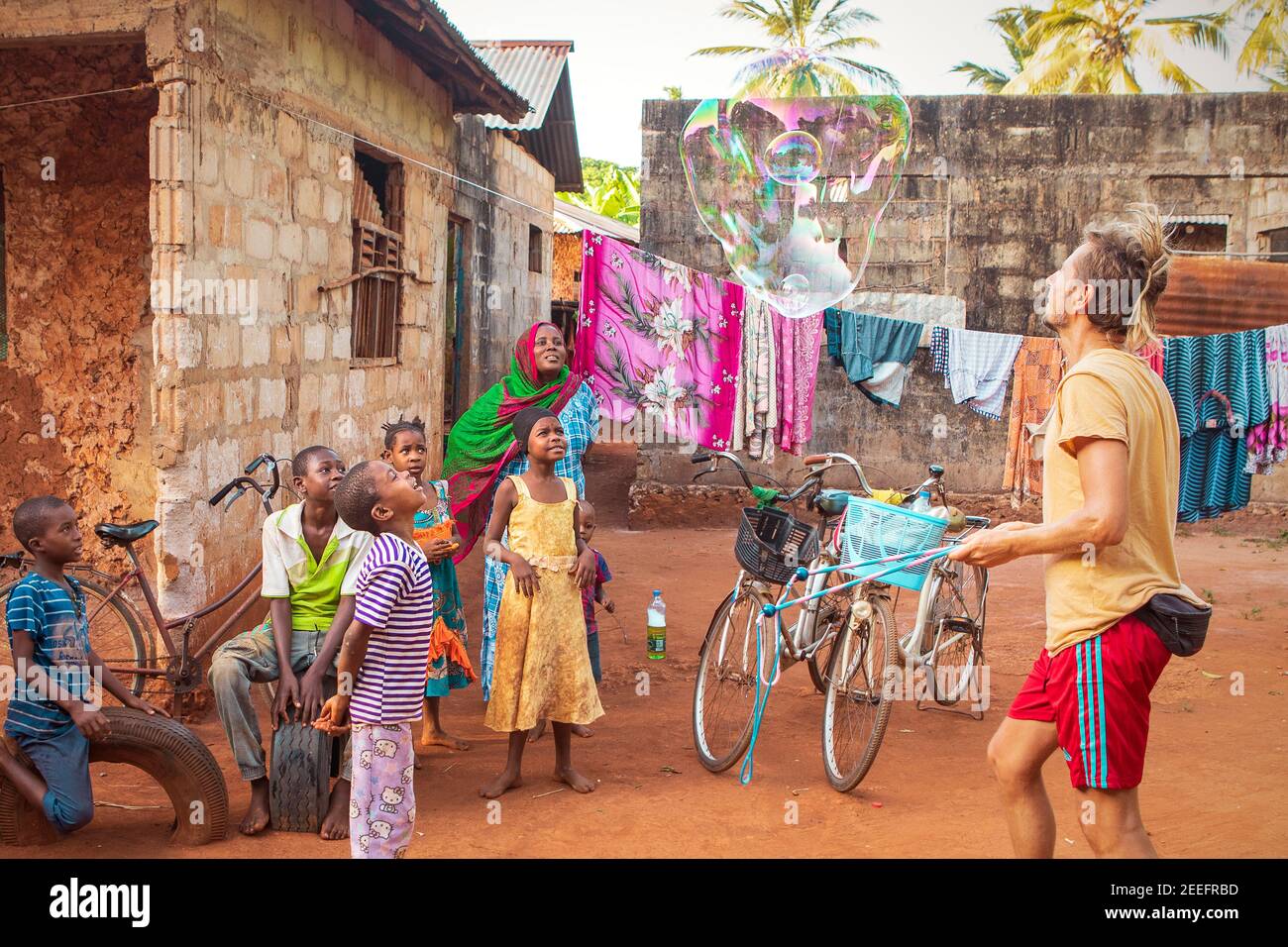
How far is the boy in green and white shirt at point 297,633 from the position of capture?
372 cm

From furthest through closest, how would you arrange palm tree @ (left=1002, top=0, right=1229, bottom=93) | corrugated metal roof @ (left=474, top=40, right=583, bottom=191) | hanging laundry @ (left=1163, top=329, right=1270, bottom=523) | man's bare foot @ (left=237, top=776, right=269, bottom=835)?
palm tree @ (left=1002, top=0, right=1229, bottom=93) < corrugated metal roof @ (left=474, top=40, right=583, bottom=191) < hanging laundry @ (left=1163, top=329, right=1270, bottom=523) < man's bare foot @ (left=237, top=776, right=269, bottom=835)

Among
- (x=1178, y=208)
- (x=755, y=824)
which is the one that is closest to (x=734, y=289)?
(x=1178, y=208)

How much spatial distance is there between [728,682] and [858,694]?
0.59 metres

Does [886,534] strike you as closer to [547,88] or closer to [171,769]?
[171,769]

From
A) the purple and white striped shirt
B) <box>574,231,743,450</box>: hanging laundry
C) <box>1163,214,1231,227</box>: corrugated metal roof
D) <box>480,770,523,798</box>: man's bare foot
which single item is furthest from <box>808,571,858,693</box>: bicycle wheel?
<box>1163,214,1231,227</box>: corrugated metal roof

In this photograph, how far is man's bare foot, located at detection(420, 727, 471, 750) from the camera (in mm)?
4707

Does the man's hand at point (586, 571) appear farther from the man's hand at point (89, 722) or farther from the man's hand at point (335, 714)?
the man's hand at point (89, 722)

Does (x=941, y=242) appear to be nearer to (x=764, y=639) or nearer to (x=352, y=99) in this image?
(x=352, y=99)

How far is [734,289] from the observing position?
29.1 feet

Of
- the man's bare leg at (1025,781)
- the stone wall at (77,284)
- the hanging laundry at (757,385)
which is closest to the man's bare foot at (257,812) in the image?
the man's bare leg at (1025,781)

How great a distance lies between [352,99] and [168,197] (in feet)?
7.95

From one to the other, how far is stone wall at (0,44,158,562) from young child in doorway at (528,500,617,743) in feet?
10.4

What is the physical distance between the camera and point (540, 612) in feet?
13.3

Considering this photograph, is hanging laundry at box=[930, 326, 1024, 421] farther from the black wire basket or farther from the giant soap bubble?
the black wire basket
